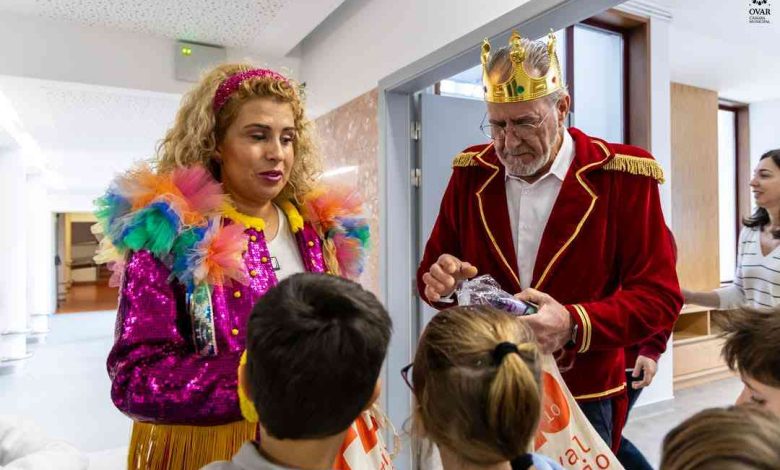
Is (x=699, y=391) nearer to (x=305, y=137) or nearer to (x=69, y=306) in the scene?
(x=305, y=137)

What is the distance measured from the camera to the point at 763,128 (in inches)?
202

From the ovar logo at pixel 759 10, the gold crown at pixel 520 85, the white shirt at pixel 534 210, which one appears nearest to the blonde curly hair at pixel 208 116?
the gold crown at pixel 520 85

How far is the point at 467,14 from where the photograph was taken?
2.10 m

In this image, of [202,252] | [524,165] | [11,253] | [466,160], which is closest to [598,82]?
[466,160]

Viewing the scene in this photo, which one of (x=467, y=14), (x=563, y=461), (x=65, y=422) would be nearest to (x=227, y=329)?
(x=563, y=461)

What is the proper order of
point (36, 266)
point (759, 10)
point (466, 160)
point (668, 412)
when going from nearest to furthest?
point (466, 160) < point (759, 10) < point (668, 412) < point (36, 266)

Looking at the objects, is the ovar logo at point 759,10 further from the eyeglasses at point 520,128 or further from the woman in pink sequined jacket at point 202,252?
the woman in pink sequined jacket at point 202,252

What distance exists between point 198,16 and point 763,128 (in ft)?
17.3

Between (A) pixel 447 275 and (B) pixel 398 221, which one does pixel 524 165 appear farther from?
(B) pixel 398 221

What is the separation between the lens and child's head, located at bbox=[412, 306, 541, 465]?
0.76 m

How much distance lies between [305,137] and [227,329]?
0.54 metres

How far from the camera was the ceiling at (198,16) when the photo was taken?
8.31ft

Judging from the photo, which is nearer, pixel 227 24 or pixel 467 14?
pixel 467 14

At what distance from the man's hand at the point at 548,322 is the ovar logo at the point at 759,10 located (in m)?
3.13
